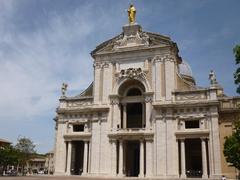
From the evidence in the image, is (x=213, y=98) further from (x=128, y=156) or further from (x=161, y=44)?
(x=128, y=156)

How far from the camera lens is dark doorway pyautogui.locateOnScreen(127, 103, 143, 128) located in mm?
46125

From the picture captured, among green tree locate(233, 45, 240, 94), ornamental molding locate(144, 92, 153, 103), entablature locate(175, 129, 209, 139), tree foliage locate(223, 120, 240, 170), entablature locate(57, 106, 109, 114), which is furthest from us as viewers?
entablature locate(57, 106, 109, 114)

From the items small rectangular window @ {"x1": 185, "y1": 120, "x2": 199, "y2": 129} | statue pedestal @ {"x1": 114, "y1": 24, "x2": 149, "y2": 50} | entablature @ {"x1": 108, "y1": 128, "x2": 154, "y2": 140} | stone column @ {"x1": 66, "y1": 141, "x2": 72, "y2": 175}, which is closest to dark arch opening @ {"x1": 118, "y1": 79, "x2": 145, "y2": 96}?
statue pedestal @ {"x1": 114, "y1": 24, "x2": 149, "y2": 50}

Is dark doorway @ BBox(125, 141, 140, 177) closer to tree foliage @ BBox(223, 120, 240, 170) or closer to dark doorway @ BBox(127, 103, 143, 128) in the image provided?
dark doorway @ BBox(127, 103, 143, 128)

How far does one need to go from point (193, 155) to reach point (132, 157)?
8.84 m

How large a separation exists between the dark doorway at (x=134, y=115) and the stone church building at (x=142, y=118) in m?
0.15

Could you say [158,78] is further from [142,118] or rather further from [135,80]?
[142,118]

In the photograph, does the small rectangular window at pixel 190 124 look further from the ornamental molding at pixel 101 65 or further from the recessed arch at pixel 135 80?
the ornamental molding at pixel 101 65

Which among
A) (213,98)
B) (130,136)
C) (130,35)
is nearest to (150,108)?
(130,136)

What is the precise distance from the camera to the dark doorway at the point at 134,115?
46.1 metres

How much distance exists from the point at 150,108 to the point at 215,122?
870 centimetres

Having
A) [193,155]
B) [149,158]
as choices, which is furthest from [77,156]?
[193,155]

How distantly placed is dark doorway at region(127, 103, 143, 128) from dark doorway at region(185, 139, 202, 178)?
7.40 meters

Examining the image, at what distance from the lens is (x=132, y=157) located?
4672 centimetres
